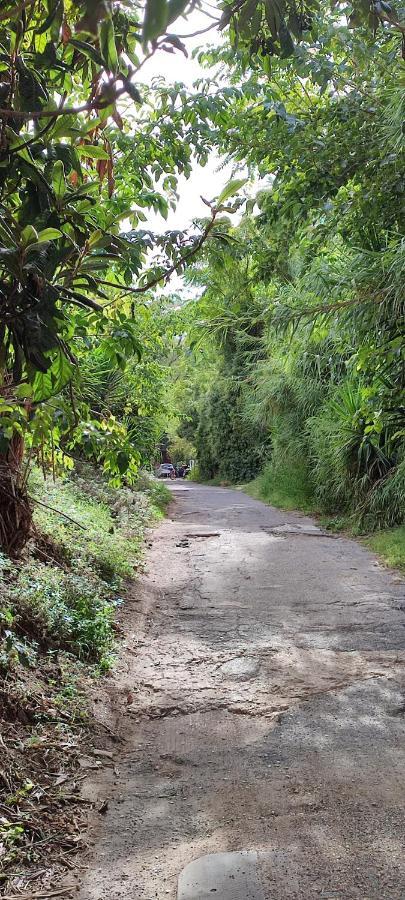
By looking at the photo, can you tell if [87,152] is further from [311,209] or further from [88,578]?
[88,578]

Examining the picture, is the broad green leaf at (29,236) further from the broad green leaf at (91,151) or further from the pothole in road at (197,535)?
the pothole in road at (197,535)

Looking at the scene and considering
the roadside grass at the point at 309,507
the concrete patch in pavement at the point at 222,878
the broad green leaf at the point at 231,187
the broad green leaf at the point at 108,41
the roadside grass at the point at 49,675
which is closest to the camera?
the broad green leaf at the point at 108,41

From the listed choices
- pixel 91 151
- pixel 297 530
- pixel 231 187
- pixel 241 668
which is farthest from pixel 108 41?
pixel 297 530

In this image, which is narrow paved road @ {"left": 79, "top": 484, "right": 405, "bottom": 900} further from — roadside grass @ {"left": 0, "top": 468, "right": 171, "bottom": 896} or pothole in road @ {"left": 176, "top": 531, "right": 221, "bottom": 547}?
pothole in road @ {"left": 176, "top": 531, "right": 221, "bottom": 547}

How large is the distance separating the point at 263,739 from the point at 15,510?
8.57 feet

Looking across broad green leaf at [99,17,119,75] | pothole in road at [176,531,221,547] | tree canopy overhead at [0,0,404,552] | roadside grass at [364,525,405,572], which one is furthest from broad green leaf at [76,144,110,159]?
pothole in road at [176,531,221,547]

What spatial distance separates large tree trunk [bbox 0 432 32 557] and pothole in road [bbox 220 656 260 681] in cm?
183

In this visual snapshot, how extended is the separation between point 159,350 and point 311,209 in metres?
7.64

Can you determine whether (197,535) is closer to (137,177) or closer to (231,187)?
(137,177)

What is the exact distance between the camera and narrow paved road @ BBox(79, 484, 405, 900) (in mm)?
2770

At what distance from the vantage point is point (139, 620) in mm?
6598

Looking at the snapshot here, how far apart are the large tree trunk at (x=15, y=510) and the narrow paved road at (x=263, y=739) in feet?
4.06

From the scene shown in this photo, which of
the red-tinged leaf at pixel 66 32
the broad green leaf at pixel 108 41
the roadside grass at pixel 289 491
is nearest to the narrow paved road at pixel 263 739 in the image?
the broad green leaf at pixel 108 41

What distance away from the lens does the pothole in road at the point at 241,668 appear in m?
5.01
